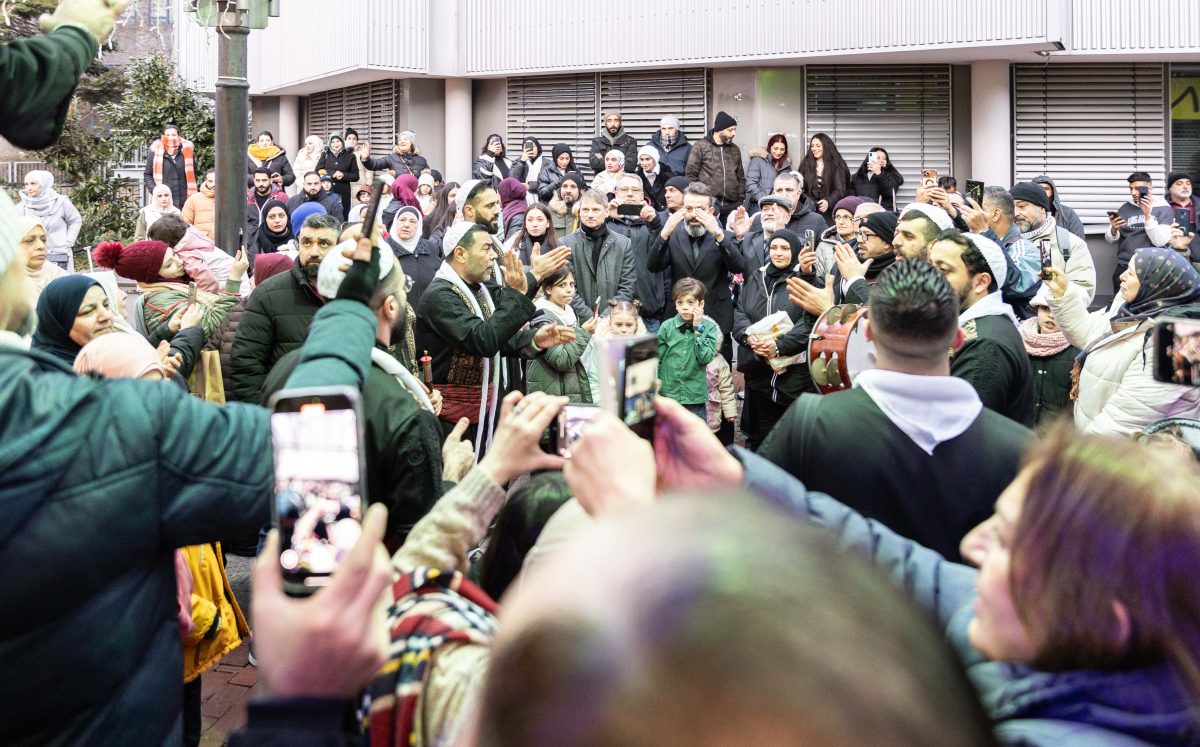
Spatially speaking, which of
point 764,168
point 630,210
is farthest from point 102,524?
point 764,168

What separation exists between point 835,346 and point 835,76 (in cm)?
1356

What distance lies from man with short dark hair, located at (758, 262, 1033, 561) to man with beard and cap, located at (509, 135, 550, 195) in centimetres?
1375

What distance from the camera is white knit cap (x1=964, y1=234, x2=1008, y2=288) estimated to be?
5293 millimetres

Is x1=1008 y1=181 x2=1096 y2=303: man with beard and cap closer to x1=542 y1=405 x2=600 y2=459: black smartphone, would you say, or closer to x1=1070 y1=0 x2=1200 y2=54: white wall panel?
x1=542 y1=405 x2=600 y2=459: black smartphone

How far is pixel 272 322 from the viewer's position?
5859 millimetres

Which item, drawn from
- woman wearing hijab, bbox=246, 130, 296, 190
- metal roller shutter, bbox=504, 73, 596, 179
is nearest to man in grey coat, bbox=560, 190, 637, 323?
woman wearing hijab, bbox=246, 130, 296, 190

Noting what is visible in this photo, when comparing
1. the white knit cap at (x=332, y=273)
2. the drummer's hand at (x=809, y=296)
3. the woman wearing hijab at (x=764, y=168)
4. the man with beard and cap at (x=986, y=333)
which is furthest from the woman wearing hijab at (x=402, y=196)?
the white knit cap at (x=332, y=273)

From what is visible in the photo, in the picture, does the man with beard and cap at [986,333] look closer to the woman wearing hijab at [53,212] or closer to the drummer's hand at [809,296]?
the drummer's hand at [809,296]

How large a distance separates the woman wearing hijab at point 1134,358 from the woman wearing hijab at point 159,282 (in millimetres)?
4578

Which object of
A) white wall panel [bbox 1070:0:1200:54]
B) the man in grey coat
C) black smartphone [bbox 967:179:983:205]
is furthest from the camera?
white wall panel [bbox 1070:0:1200:54]

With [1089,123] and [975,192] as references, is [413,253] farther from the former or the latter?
[1089,123]

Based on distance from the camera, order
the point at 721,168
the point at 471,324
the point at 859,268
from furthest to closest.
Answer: the point at 721,168, the point at 859,268, the point at 471,324

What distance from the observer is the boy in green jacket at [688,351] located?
8.70m

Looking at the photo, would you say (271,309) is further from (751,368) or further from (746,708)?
(746,708)
